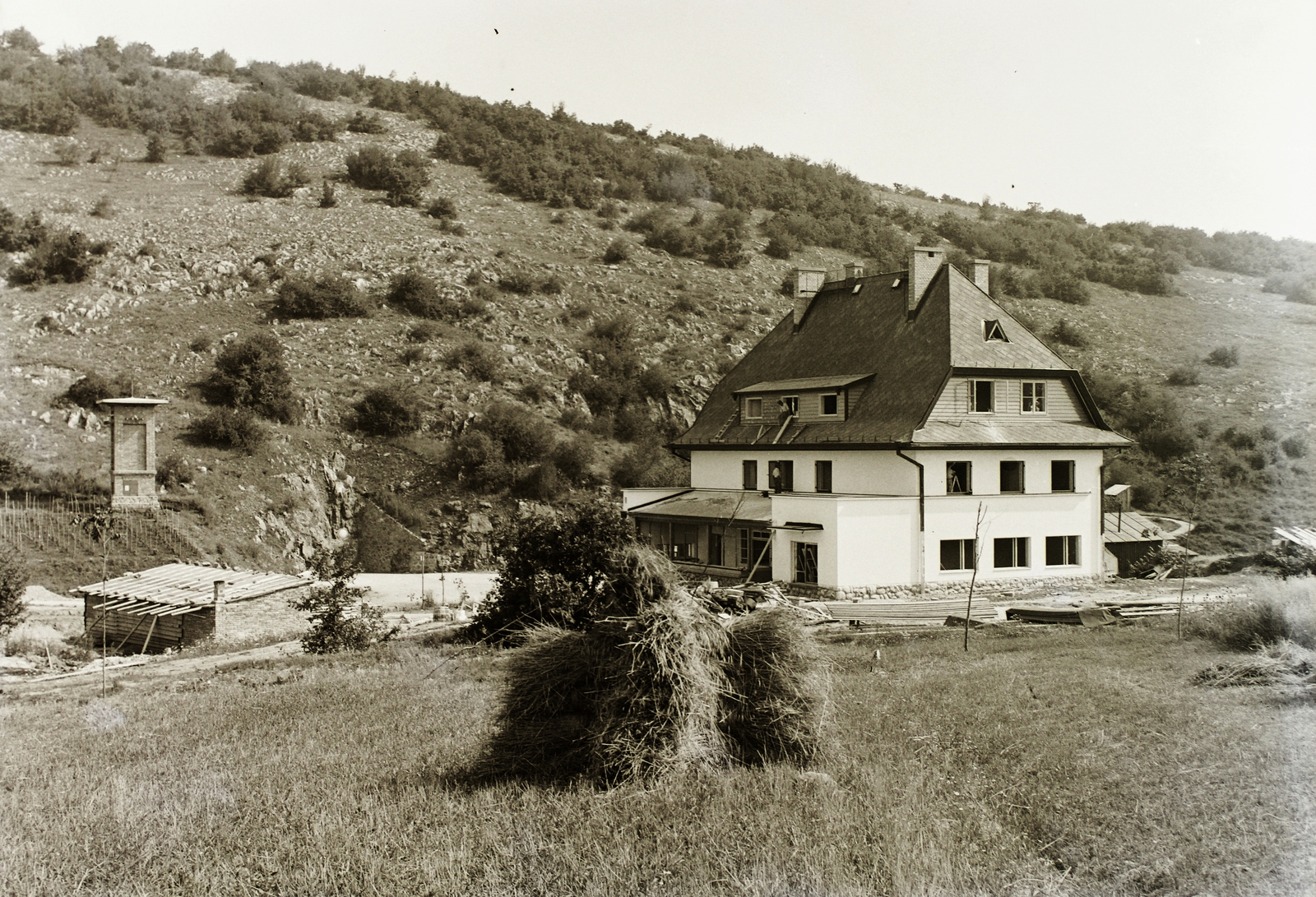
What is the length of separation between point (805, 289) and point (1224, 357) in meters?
40.6

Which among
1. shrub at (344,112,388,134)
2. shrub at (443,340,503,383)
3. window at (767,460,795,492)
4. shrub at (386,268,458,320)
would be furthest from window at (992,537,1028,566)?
shrub at (344,112,388,134)

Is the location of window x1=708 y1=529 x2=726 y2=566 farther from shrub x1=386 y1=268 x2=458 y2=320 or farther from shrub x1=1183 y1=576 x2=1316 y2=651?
shrub x1=386 y1=268 x2=458 y2=320

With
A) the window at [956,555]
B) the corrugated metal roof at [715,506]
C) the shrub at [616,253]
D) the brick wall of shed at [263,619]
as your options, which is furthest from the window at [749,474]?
the shrub at [616,253]

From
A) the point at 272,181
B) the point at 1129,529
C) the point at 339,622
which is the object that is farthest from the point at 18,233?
the point at 1129,529

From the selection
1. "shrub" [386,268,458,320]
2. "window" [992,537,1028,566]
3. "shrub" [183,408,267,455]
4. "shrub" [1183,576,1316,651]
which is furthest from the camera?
"shrub" [386,268,458,320]

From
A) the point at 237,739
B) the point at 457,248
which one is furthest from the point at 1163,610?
the point at 457,248

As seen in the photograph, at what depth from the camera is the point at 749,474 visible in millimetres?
39031

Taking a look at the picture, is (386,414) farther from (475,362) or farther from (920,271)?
(920,271)

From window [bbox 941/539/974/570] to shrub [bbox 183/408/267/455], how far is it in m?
29.9

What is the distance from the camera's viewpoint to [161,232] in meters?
63.5

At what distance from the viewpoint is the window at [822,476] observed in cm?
3553

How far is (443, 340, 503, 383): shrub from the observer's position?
5522cm

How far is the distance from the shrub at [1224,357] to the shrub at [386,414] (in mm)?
52484

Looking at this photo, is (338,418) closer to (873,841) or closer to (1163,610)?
(1163,610)
